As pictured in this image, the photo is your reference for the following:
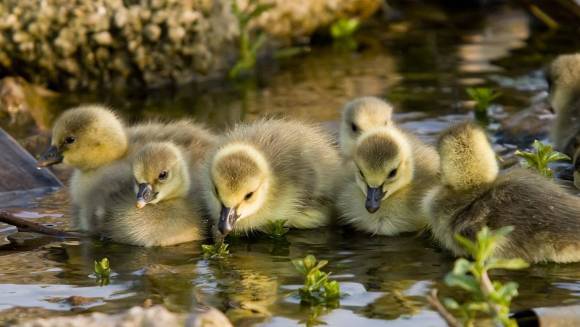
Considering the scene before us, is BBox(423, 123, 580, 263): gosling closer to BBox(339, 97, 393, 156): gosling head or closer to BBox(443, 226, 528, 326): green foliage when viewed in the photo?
BBox(443, 226, 528, 326): green foliage

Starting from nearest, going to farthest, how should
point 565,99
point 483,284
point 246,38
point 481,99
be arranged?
point 483,284 → point 565,99 → point 481,99 → point 246,38

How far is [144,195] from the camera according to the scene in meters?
5.95

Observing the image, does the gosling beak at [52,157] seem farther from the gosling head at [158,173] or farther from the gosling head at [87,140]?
the gosling head at [158,173]

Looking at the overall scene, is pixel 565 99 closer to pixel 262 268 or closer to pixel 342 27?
pixel 262 268

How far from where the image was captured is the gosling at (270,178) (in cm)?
580

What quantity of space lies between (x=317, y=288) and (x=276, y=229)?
1.07 m

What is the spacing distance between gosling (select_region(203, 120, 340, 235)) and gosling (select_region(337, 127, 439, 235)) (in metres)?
0.14

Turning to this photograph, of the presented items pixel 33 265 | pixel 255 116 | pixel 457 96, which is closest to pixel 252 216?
pixel 33 265

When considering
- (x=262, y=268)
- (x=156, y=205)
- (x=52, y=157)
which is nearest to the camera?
(x=262, y=268)

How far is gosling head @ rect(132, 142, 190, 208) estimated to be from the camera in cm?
596

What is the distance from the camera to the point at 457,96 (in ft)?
30.8

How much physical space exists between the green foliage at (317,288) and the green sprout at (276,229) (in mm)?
Result: 999

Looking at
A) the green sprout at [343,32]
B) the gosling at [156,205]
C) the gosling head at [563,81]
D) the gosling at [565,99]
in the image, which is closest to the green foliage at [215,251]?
the gosling at [156,205]

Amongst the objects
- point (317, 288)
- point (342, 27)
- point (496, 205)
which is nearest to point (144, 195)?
point (317, 288)
